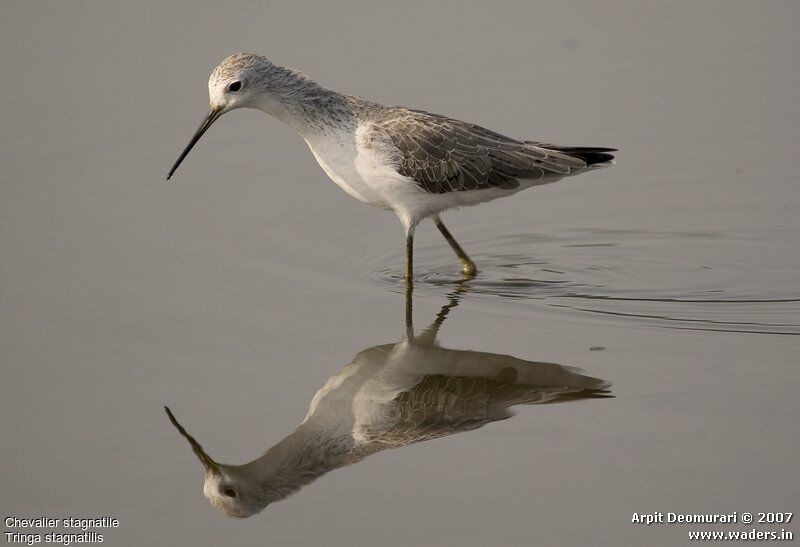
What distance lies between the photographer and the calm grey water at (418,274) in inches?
314

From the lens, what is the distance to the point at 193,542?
7480mm

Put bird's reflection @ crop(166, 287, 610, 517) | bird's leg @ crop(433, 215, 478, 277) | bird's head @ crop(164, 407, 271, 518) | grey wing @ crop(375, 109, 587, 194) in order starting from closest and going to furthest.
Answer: bird's head @ crop(164, 407, 271, 518), bird's reflection @ crop(166, 287, 610, 517), grey wing @ crop(375, 109, 587, 194), bird's leg @ crop(433, 215, 478, 277)

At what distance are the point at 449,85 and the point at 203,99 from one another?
3.09 meters

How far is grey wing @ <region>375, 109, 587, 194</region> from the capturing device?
37.6ft

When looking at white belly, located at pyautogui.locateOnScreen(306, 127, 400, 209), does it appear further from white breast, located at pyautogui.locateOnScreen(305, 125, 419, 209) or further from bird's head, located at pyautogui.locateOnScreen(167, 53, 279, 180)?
bird's head, located at pyautogui.locateOnScreen(167, 53, 279, 180)

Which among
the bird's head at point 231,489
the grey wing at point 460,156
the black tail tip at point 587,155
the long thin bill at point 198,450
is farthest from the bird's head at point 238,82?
the bird's head at point 231,489

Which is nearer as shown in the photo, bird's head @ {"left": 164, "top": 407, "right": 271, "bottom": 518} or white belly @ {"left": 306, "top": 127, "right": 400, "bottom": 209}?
bird's head @ {"left": 164, "top": 407, "right": 271, "bottom": 518}

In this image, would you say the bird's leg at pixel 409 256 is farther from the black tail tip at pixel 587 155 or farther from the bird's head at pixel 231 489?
the bird's head at pixel 231 489

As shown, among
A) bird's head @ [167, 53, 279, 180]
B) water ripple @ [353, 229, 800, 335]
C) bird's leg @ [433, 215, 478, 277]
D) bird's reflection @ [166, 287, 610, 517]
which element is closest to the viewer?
bird's reflection @ [166, 287, 610, 517]

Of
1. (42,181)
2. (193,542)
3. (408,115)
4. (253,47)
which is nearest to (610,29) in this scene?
(253,47)

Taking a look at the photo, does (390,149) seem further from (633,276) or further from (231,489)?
(231,489)

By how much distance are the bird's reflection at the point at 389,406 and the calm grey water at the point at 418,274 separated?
0.48 ft

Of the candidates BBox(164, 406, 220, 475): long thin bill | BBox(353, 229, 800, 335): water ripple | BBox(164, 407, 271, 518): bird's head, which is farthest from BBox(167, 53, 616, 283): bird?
BBox(164, 407, 271, 518): bird's head

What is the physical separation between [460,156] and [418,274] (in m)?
1.27
